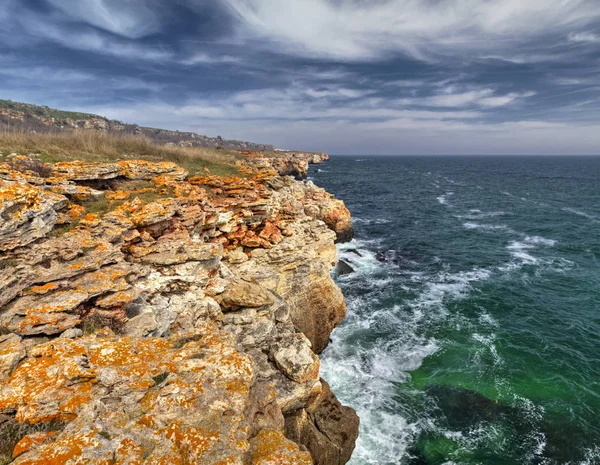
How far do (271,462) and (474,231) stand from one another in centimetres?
5035

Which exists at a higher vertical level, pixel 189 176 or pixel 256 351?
pixel 189 176

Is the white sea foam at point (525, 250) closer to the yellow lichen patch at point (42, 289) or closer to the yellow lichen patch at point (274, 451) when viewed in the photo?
the yellow lichen patch at point (274, 451)

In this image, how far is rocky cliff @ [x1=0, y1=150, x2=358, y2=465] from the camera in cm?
608

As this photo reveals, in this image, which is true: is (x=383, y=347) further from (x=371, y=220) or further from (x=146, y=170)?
(x=371, y=220)

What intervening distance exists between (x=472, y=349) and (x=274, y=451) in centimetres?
1971

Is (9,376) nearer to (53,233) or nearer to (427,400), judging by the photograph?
(53,233)

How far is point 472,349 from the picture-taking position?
21.2 metres

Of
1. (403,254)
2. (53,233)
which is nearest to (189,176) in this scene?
(53,233)

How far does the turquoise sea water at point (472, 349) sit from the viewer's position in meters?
15.1

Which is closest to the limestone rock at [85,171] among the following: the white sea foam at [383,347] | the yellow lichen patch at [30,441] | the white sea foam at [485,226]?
the yellow lichen patch at [30,441]

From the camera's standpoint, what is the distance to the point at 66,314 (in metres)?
8.93

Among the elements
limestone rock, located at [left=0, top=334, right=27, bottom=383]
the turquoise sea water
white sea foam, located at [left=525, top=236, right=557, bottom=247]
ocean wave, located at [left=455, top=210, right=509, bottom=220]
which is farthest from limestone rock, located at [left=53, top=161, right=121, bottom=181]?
ocean wave, located at [left=455, top=210, right=509, bottom=220]

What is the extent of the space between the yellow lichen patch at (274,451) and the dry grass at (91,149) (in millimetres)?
19149

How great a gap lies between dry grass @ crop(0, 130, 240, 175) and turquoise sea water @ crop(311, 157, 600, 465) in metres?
19.2
